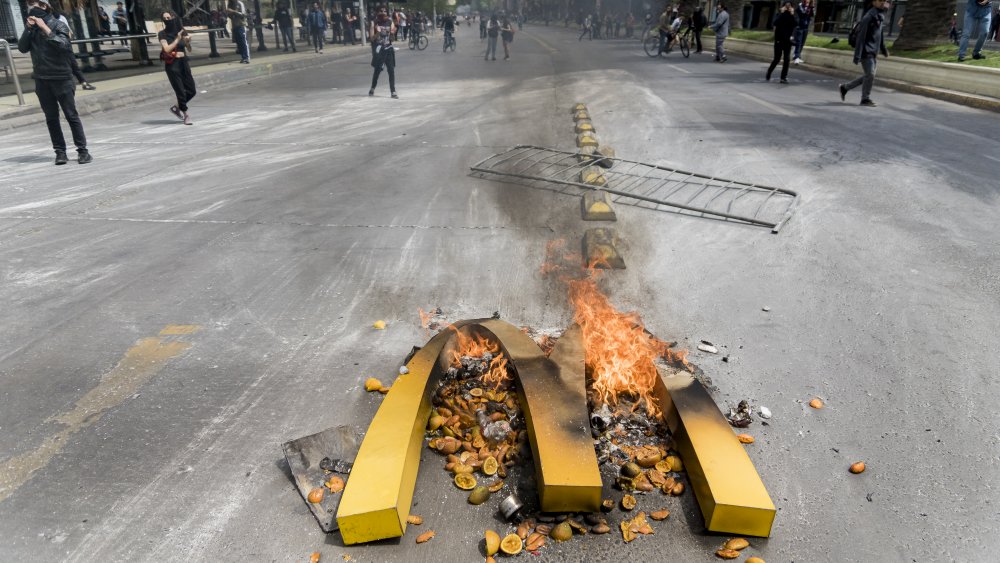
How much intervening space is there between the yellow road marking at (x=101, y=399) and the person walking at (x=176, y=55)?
28.6 ft

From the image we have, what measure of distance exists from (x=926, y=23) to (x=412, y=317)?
61.2 feet

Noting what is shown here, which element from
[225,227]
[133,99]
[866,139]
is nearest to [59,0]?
[133,99]

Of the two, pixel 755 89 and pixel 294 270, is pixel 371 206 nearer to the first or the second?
pixel 294 270

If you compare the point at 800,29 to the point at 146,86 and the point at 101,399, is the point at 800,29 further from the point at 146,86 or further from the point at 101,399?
the point at 101,399

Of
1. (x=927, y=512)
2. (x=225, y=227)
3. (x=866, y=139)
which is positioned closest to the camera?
(x=927, y=512)

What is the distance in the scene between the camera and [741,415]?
132 inches

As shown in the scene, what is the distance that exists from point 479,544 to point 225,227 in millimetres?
4907

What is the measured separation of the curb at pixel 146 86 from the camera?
39.5 feet

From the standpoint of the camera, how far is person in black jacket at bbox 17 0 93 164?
7.84m

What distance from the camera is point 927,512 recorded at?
107 inches

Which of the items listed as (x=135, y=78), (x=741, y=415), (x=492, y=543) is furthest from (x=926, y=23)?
(x=135, y=78)

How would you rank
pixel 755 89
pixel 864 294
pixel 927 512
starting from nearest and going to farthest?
pixel 927 512, pixel 864 294, pixel 755 89

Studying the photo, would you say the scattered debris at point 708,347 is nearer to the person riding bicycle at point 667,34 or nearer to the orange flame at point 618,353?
the orange flame at point 618,353

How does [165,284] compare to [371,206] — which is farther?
[371,206]
